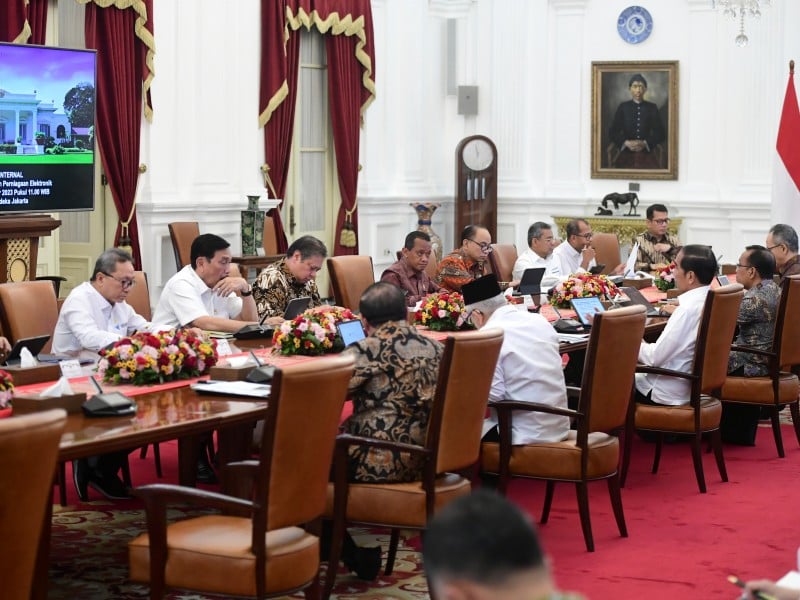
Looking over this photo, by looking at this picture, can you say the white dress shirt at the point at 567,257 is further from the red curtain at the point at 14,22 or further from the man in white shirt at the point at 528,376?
the man in white shirt at the point at 528,376

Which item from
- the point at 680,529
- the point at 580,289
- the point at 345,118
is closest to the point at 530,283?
the point at 580,289

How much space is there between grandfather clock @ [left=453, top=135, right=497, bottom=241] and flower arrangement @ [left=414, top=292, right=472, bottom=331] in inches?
299

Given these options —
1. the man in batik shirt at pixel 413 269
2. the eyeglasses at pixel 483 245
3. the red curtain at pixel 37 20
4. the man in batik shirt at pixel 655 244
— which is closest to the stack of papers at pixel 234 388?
the man in batik shirt at pixel 413 269

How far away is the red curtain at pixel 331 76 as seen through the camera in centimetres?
1152

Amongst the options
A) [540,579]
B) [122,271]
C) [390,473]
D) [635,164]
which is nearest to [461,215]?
[635,164]

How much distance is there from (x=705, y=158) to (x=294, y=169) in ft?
14.1

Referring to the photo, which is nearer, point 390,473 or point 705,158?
point 390,473

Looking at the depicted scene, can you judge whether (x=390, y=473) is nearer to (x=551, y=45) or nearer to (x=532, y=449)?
(x=532, y=449)

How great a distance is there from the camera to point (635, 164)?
1350 centimetres

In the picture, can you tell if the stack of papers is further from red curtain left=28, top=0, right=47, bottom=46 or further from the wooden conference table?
red curtain left=28, top=0, right=47, bottom=46

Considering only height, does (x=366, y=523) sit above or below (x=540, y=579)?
below

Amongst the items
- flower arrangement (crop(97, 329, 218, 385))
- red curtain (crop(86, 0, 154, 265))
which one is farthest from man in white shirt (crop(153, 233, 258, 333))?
red curtain (crop(86, 0, 154, 265))

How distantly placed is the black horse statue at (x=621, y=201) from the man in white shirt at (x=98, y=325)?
794 cm

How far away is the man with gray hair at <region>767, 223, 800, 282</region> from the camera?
332 inches
